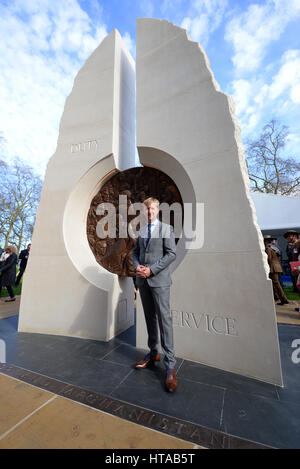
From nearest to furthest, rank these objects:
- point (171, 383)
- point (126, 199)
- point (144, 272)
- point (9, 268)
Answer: point (171, 383) < point (144, 272) < point (126, 199) < point (9, 268)

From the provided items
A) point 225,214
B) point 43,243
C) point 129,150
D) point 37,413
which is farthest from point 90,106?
point 37,413

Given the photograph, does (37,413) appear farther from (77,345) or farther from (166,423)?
(77,345)

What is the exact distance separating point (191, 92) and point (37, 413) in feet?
14.3

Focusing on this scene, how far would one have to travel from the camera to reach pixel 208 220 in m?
2.96

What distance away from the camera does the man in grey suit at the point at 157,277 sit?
2410 mm

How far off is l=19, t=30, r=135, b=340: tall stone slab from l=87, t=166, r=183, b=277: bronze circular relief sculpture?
155 millimetres

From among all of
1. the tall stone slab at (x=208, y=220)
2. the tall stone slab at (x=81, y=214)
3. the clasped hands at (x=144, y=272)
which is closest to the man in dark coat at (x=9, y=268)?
the tall stone slab at (x=81, y=214)

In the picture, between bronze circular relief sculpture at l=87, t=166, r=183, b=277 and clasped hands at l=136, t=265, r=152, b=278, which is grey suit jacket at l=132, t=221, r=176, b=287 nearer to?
clasped hands at l=136, t=265, r=152, b=278

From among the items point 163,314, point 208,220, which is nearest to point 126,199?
point 208,220

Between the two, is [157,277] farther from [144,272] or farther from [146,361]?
[146,361]

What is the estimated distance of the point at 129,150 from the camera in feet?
15.0

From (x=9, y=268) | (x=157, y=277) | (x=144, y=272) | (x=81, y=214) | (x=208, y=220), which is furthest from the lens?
(x=9, y=268)

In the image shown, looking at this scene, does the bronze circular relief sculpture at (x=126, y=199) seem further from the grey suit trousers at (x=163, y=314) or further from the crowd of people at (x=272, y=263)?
the crowd of people at (x=272, y=263)

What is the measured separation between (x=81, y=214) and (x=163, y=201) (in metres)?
1.82
